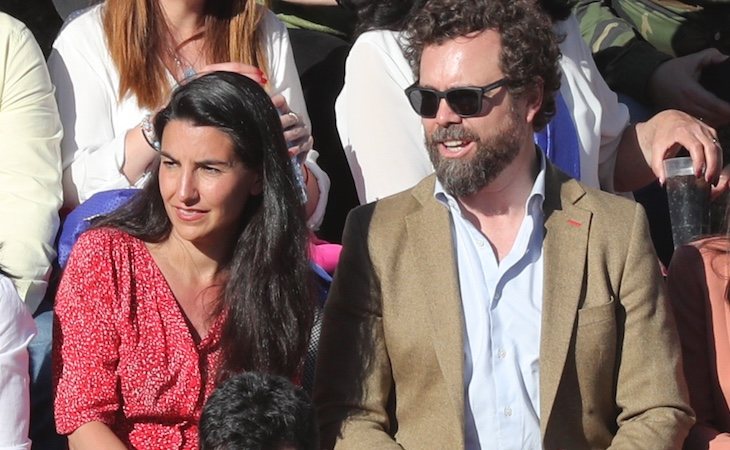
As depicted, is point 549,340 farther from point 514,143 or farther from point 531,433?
point 514,143

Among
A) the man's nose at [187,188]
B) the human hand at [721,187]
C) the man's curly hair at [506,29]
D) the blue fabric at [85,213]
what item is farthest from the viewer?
the human hand at [721,187]

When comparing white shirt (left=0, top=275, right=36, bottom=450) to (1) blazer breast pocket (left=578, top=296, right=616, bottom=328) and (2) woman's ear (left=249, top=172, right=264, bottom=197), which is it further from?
(1) blazer breast pocket (left=578, top=296, right=616, bottom=328)

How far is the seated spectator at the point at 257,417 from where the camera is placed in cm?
348

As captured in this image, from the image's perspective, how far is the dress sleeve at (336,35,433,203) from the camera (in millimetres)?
4809

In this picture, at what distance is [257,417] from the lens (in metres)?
3.50

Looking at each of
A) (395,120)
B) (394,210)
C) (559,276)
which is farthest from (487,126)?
(395,120)

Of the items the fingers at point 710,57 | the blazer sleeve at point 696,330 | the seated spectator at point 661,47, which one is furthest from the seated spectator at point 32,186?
the fingers at point 710,57

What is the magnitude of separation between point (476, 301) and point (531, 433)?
37 cm

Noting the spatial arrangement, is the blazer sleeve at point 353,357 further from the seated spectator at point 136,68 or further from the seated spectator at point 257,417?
the seated spectator at point 136,68

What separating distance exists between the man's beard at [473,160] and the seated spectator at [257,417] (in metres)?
0.76

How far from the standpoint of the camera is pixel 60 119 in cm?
486

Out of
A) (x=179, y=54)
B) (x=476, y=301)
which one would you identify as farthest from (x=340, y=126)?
(x=476, y=301)

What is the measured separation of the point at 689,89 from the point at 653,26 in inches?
19.9

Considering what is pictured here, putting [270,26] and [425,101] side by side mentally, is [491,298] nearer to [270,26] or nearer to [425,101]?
[425,101]
